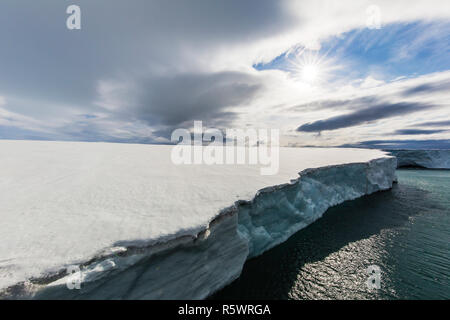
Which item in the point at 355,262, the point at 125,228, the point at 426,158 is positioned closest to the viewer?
the point at 125,228

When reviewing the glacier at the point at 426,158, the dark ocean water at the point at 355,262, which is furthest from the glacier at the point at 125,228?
the glacier at the point at 426,158

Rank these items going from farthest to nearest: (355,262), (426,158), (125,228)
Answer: (426,158), (355,262), (125,228)

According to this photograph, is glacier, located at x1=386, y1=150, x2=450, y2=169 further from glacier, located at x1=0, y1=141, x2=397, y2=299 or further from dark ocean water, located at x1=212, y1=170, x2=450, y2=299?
glacier, located at x1=0, y1=141, x2=397, y2=299

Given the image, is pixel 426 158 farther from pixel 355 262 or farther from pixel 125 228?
pixel 125 228

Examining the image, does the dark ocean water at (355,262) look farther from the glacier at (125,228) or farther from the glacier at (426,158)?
the glacier at (426,158)

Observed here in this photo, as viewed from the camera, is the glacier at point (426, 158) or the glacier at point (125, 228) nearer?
the glacier at point (125, 228)

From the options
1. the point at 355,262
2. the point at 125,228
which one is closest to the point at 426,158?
the point at 355,262
